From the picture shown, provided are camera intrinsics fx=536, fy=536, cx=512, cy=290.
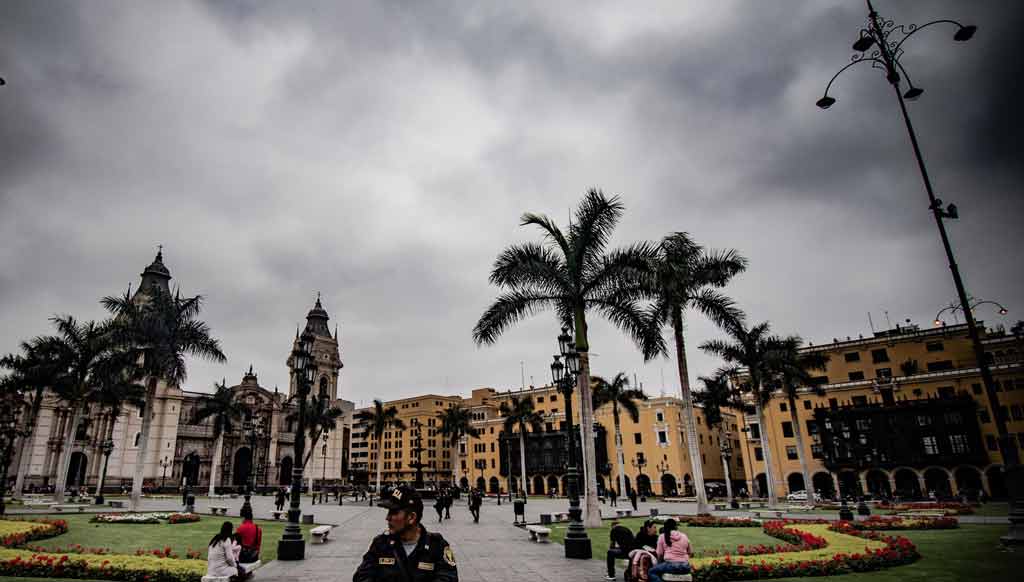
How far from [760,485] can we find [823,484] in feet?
23.0

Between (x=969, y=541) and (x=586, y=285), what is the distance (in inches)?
519

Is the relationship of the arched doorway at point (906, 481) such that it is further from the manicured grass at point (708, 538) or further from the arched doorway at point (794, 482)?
the manicured grass at point (708, 538)

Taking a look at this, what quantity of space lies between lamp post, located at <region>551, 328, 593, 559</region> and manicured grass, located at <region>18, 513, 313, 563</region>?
25.5 feet

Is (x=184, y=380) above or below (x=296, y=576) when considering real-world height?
above

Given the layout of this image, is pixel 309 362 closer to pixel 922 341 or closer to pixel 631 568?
pixel 631 568

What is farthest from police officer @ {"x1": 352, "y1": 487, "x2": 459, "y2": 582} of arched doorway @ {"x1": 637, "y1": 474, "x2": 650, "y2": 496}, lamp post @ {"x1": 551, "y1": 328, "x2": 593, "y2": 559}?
arched doorway @ {"x1": 637, "y1": 474, "x2": 650, "y2": 496}

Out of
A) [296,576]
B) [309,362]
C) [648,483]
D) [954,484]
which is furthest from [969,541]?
[648,483]

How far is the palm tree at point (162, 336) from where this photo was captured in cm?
2809

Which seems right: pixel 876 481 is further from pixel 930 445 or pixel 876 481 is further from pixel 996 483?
pixel 996 483

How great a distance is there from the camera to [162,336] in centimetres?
2812

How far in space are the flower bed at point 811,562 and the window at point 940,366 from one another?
163 feet

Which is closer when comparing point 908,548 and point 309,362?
point 908,548

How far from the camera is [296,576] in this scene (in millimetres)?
11211

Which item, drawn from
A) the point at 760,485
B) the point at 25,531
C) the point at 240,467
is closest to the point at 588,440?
the point at 25,531
